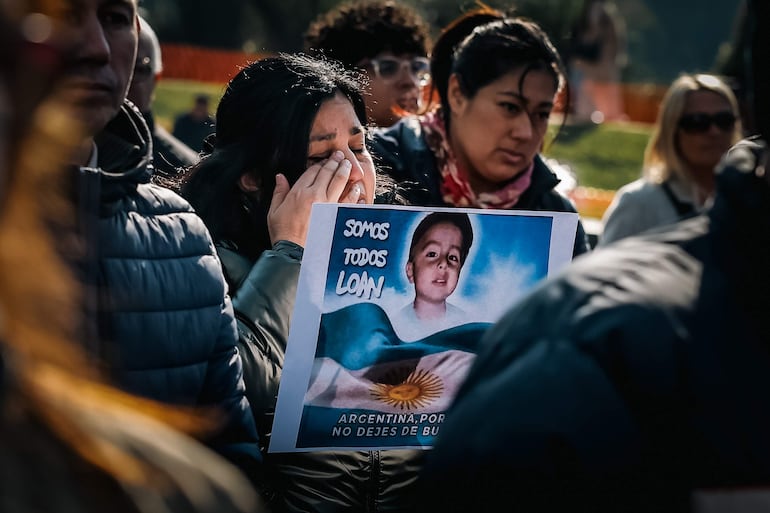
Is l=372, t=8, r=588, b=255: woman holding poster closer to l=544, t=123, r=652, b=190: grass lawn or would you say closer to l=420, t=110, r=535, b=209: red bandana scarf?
l=420, t=110, r=535, b=209: red bandana scarf

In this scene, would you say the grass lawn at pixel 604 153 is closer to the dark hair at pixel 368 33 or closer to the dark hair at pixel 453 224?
the dark hair at pixel 368 33

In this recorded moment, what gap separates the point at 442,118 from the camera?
14.1 ft

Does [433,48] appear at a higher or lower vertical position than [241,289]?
higher

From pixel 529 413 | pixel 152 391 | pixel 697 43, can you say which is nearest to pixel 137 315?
pixel 152 391

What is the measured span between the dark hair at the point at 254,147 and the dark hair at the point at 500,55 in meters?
1.07

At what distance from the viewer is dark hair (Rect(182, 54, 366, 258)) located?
310cm

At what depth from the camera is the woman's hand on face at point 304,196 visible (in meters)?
2.95

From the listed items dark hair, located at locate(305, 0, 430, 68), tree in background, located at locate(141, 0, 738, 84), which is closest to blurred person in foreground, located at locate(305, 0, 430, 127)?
dark hair, located at locate(305, 0, 430, 68)

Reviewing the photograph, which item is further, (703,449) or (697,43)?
(697,43)

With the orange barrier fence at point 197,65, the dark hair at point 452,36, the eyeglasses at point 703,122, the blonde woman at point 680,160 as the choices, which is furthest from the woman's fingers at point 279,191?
the orange barrier fence at point 197,65

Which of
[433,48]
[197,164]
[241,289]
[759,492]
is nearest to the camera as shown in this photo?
[759,492]

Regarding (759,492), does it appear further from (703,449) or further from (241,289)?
(241,289)

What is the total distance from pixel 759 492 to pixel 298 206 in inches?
71.8

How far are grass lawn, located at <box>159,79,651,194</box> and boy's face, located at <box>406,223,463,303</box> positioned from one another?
1809cm
